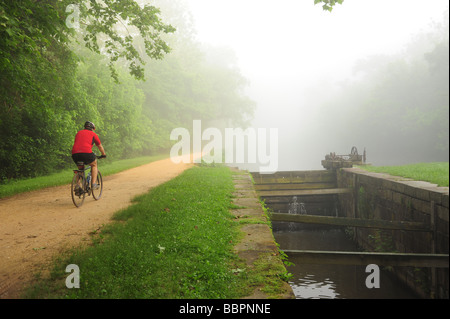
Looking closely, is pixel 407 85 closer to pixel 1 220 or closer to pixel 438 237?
pixel 438 237

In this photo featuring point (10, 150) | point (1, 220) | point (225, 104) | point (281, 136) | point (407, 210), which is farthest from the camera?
point (281, 136)

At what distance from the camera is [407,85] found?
45.1 metres

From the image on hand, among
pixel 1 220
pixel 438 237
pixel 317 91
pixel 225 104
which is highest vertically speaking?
pixel 317 91

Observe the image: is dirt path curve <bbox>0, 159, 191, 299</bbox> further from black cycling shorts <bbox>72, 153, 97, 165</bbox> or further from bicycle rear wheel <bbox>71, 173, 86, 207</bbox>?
black cycling shorts <bbox>72, 153, 97, 165</bbox>

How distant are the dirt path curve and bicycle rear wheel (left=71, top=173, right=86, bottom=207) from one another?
6.8 inches

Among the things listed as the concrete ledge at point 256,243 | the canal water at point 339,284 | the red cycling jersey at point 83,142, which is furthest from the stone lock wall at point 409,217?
the red cycling jersey at point 83,142

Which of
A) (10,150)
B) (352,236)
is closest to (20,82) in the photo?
(10,150)

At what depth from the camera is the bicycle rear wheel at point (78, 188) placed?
7.73m

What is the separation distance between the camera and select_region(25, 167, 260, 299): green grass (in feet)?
11.3

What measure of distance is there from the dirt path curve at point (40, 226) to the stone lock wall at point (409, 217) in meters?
8.31

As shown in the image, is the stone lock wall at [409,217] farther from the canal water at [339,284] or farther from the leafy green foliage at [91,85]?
the leafy green foliage at [91,85]

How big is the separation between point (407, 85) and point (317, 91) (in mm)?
54409

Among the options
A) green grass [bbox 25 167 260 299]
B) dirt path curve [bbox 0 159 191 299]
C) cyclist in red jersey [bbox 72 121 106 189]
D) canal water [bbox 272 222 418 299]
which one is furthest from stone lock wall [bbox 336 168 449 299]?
cyclist in red jersey [bbox 72 121 106 189]

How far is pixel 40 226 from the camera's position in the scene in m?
6.20
